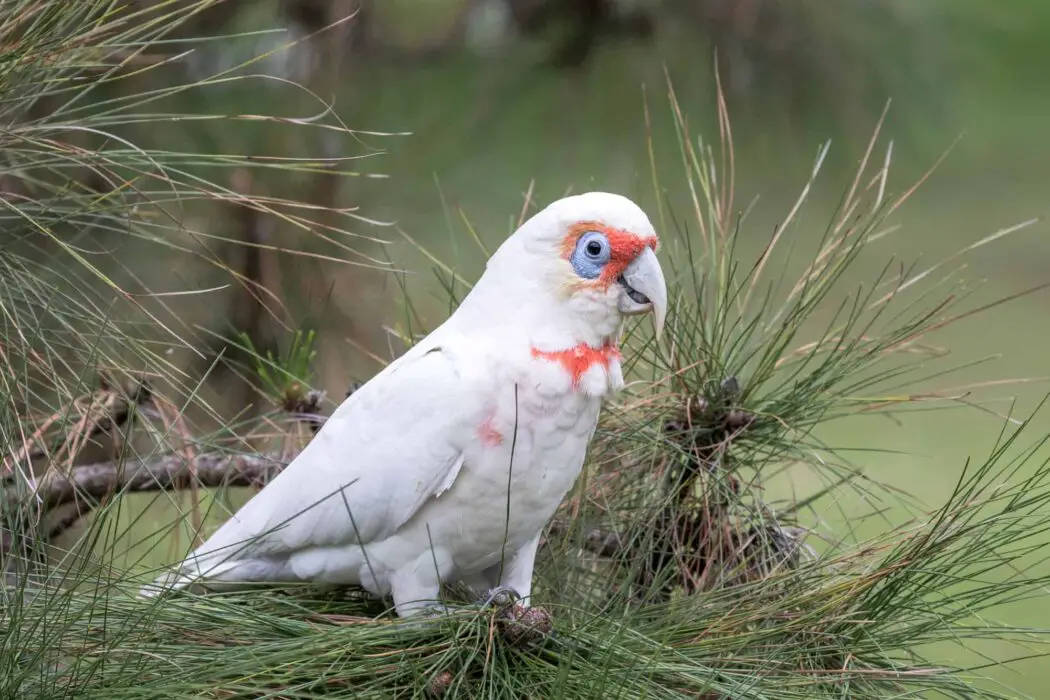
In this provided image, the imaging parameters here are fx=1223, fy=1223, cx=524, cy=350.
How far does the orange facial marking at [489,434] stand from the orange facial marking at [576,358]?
61 millimetres

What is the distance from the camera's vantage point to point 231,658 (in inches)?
27.0

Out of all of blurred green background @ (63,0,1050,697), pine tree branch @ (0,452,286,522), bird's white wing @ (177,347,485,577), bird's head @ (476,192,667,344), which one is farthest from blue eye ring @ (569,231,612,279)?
blurred green background @ (63,0,1050,697)

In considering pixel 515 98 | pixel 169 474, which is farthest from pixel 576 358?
pixel 515 98

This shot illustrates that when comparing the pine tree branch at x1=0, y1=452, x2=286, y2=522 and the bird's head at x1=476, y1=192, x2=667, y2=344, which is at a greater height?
the bird's head at x1=476, y1=192, x2=667, y2=344

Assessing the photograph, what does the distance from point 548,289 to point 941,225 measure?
7.54 feet

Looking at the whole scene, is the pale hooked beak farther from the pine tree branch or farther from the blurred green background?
the blurred green background

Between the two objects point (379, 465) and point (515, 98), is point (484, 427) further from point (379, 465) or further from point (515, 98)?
point (515, 98)

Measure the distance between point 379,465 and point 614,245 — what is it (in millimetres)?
241


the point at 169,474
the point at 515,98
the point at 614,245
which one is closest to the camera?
the point at 614,245

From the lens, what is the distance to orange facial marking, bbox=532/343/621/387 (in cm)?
91

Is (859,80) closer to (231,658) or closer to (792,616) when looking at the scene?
(792,616)

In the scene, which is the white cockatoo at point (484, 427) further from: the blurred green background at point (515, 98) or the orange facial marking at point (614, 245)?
the blurred green background at point (515, 98)

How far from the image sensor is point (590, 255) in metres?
0.91

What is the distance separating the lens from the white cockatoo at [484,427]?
91cm
